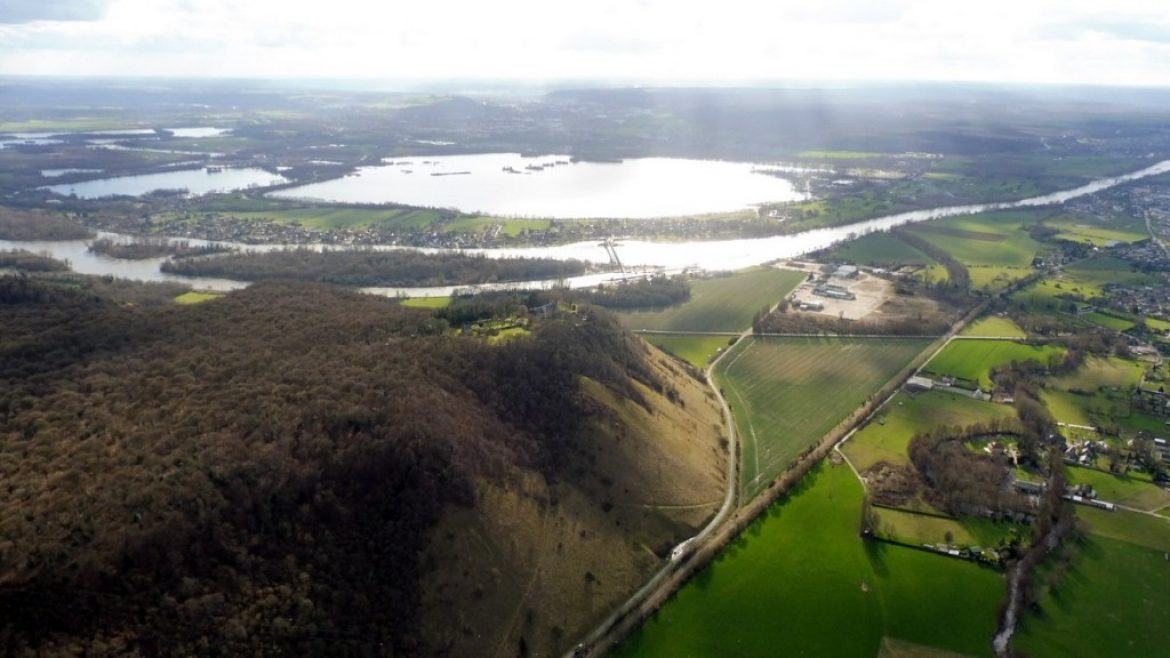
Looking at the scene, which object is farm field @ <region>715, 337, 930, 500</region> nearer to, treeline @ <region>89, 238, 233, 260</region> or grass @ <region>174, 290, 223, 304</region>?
grass @ <region>174, 290, 223, 304</region>

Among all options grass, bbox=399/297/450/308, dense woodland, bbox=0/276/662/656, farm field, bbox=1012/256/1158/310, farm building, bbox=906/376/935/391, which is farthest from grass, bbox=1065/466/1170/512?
grass, bbox=399/297/450/308

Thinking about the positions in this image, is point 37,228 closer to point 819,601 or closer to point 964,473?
point 819,601

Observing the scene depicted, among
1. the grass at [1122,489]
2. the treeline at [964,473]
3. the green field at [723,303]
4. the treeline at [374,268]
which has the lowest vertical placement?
the grass at [1122,489]

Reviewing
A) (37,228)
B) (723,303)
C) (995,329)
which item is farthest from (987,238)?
(37,228)

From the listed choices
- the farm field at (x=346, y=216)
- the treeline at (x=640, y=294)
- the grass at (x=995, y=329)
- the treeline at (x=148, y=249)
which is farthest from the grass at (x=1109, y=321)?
the treeline at (x=148, y=249)

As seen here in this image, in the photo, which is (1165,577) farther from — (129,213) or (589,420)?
(129,213)

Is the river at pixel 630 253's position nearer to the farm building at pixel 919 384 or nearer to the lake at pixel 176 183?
the lake at pixel 176 183
